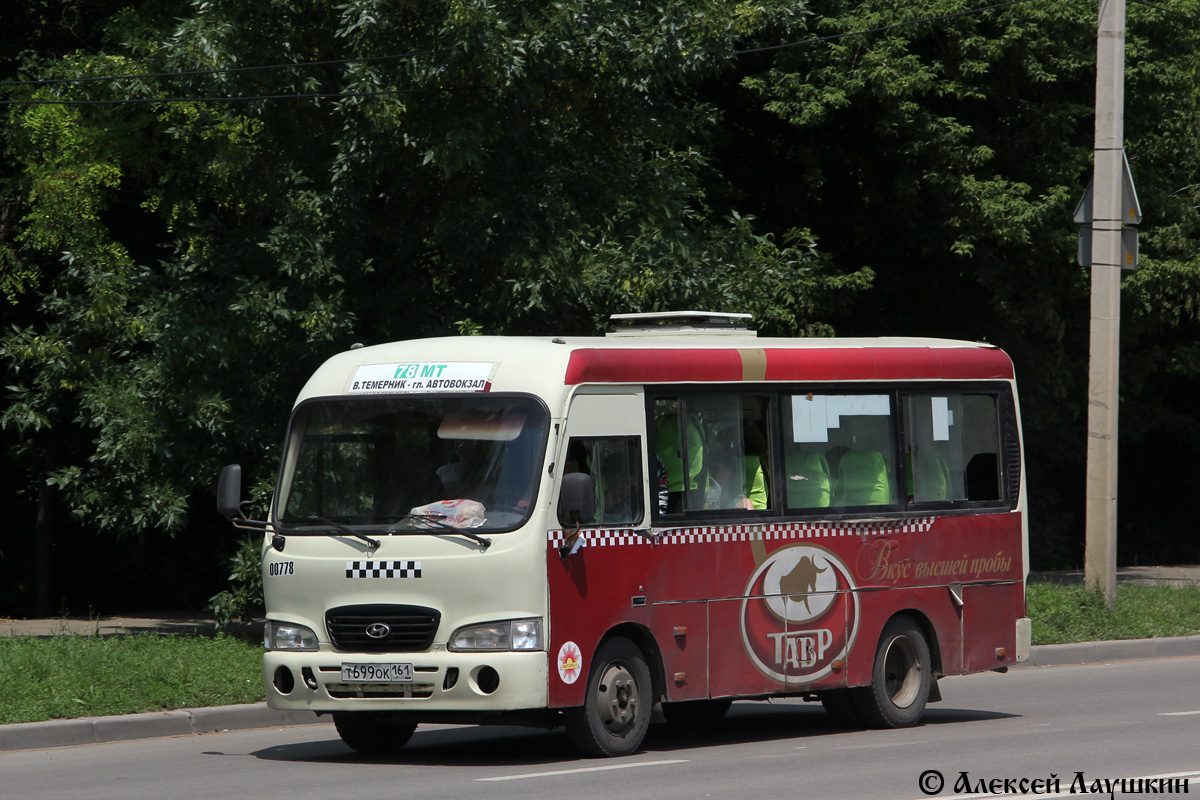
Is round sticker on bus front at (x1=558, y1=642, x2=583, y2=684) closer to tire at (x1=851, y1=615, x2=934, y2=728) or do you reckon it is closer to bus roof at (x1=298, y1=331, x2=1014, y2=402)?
bus roof at (x1=298, y1=331, x2=1014, y2=402)

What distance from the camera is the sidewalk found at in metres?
11.7

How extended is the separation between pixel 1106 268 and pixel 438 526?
11106 mm

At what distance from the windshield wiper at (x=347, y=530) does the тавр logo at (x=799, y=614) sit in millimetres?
2622

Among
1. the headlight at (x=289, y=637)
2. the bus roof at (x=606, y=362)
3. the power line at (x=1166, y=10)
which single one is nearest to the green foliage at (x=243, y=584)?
the bus roof at (x=606, y=362)

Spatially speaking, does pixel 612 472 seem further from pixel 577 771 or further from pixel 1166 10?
pixel 1166 10

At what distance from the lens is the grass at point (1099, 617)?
18344mm

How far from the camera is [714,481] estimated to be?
11.5m

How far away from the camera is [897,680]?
42.0 ft

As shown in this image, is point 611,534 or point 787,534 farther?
point 787,534

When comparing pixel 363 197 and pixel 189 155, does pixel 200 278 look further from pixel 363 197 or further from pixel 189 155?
pixel 363 197

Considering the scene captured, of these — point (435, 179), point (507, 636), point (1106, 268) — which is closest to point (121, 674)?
point (507, 636)

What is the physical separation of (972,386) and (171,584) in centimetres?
1486

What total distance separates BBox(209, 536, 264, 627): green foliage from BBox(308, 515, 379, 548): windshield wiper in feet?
20.1

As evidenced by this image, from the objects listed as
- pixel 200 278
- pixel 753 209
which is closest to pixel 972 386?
pixel 200 278
